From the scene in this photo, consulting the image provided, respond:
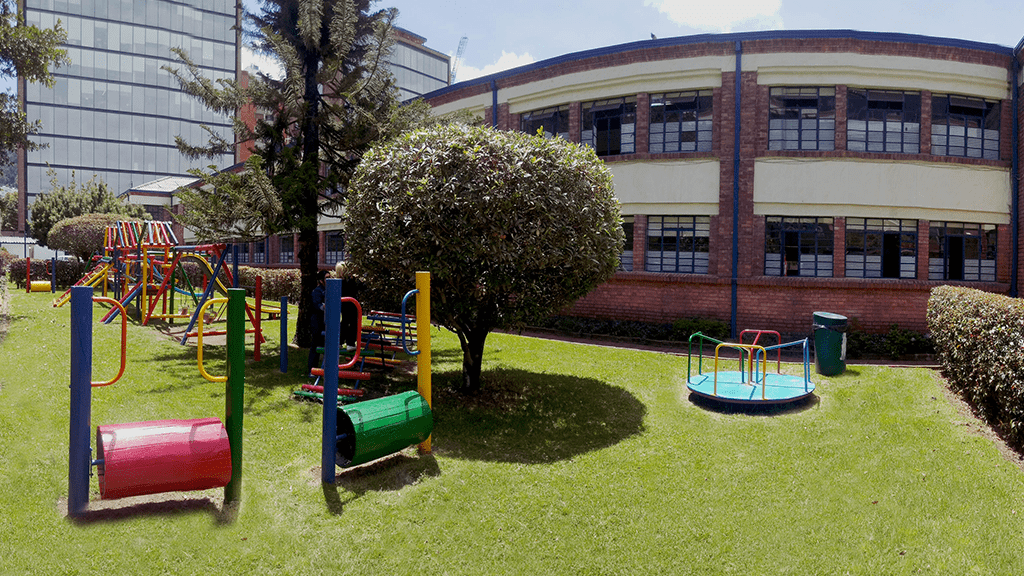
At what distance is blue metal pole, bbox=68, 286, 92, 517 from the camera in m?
4.71

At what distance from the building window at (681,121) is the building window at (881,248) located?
4.41 metres

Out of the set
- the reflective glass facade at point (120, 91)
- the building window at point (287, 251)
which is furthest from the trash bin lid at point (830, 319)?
the reflective glass facade at point (120, 91)

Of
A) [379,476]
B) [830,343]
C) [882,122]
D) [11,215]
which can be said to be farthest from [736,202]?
[11,215]

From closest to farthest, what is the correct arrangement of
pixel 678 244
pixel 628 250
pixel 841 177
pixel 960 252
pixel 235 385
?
pixel 235 385, pixel 841 177, pixel 960 252, pixel 678 244, pixel 628 250

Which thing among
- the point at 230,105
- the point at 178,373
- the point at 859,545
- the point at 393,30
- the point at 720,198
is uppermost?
the point at 393,30

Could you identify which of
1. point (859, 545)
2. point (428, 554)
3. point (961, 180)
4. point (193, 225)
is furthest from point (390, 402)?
point (961, 180)

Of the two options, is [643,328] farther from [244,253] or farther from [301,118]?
[244,253]

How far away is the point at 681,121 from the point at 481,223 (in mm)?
10852

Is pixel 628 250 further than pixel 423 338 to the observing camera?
Yes

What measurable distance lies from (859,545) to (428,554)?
357 centimetres

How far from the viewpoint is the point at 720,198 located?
15969 millimetres

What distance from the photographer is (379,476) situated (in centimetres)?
612

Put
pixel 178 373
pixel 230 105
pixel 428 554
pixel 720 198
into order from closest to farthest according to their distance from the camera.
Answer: pixel 428 554, pixel 178 373, pixel 230 105, pixel 720 198

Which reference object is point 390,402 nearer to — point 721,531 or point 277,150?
point 721,531
